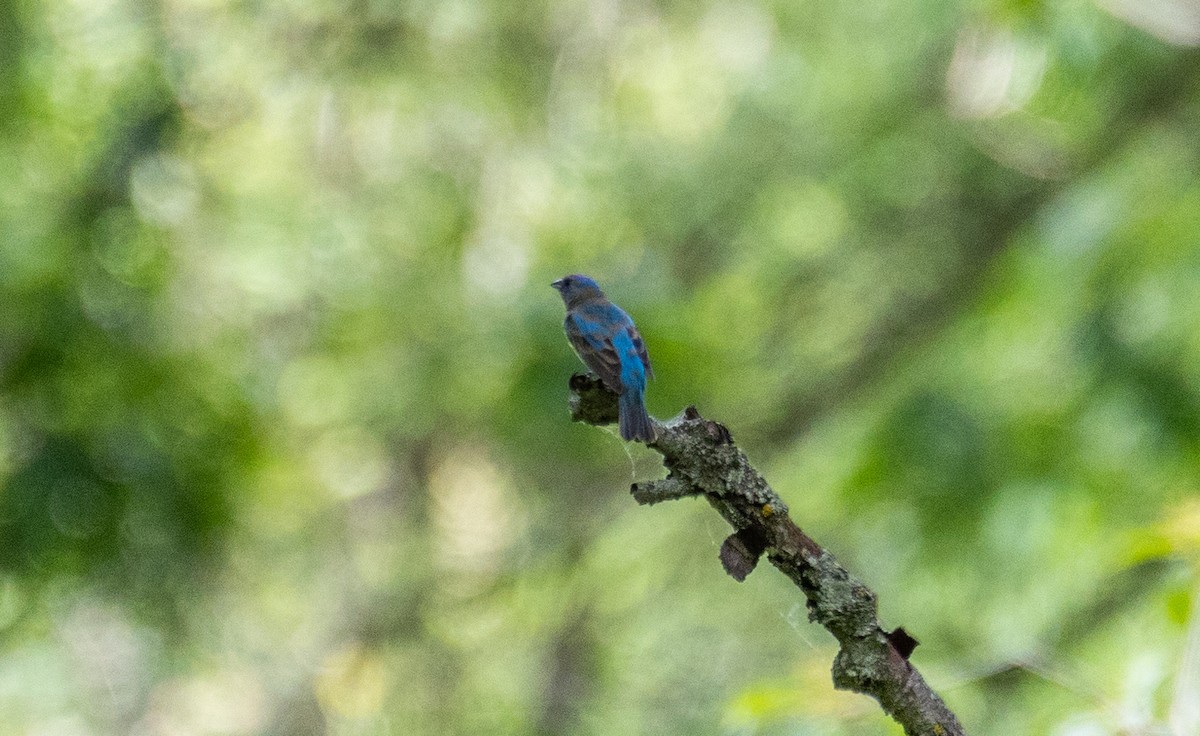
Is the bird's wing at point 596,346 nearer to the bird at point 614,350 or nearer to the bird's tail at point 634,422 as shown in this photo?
the bird at point 614,350

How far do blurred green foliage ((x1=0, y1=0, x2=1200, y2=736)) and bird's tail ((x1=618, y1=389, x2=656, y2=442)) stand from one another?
0.56 m

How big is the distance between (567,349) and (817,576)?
307 centimetres

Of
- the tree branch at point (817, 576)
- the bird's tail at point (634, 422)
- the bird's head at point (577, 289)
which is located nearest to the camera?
the tree branch at point (817, 576)

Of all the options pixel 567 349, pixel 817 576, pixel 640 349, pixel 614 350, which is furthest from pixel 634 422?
pixel 567 349

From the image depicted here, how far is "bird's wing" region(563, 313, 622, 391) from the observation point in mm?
2516

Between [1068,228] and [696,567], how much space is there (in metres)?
Result: 3.10

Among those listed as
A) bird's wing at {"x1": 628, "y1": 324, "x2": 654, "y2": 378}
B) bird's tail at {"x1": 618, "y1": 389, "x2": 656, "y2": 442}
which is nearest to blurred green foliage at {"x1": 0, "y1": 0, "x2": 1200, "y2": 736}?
bird's wing at {"x1": 628, "y1": 324, "x2": 654, "y2": 378}

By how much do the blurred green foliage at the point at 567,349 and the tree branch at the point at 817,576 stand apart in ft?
2.12

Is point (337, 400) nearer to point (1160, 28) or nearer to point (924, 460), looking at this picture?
point (924, 460)

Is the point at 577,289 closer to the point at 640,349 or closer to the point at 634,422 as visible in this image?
the point at 640,349

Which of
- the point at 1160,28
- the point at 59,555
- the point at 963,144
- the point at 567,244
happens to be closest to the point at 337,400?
the point at 567,244

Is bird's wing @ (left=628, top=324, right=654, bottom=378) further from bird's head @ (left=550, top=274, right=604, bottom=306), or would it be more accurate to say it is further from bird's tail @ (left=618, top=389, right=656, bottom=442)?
bird's tail @ (left=618, top=389, right=656, bottom=442)

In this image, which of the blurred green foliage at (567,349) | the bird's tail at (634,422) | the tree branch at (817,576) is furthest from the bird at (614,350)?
the blurred green foliage at (567,349)

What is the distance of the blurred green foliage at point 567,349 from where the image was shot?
154 inches
